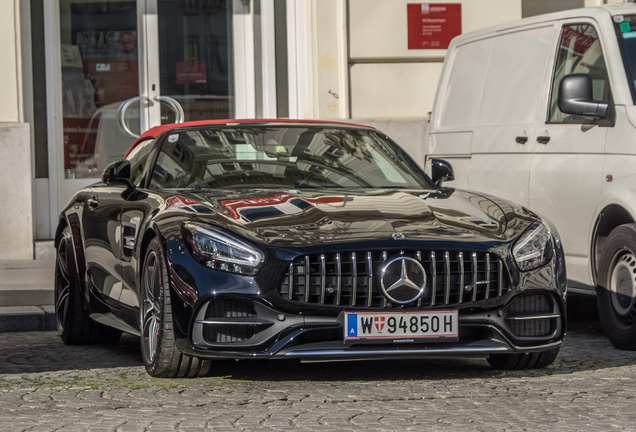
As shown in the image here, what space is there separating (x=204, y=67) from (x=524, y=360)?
27.6 ft

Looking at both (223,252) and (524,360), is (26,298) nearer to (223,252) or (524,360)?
(223,252)

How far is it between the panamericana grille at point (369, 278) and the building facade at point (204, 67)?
757cm

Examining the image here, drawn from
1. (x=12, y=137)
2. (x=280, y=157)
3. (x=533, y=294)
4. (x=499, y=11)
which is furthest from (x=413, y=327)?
(x=499, y=11)

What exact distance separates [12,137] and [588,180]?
21.3 feet

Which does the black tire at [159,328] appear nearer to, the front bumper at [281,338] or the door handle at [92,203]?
the front bumper at [281,338]

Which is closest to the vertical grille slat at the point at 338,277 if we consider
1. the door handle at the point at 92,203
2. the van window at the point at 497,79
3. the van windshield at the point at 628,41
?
the door handle at the point at 92,203

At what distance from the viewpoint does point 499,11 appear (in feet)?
45.8

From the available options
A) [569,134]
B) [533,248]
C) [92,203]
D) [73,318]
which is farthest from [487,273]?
[73,318]

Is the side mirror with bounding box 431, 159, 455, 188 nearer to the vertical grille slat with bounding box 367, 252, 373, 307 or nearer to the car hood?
the car hood

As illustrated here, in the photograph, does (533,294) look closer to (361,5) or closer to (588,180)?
(588,180)

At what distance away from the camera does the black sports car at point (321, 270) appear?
5859mm

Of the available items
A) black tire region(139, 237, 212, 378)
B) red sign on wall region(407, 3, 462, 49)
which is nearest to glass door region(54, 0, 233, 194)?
red sign on wall region(407, 3, 462, 49)

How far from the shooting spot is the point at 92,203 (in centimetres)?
775

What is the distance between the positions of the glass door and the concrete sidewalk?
1.98m
